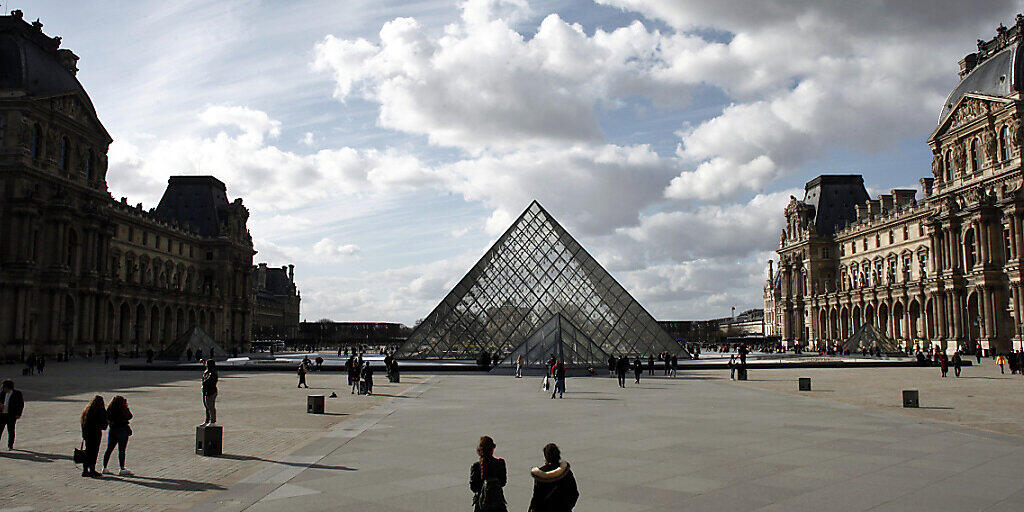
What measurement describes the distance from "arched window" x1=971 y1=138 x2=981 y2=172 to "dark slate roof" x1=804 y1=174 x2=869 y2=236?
26035 mm

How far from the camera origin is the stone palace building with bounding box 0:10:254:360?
39719 millimetres

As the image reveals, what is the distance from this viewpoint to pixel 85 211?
45.6 m

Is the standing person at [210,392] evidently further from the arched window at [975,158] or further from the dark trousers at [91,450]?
the arched window at [975,158]

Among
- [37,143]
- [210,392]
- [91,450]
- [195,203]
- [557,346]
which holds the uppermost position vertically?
[195,203]

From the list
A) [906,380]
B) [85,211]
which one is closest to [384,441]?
[906,380]

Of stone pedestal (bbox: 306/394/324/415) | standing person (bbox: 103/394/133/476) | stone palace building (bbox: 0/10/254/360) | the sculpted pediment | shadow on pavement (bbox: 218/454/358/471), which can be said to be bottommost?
shadow on pavement (bbox: 218/454/358/471)

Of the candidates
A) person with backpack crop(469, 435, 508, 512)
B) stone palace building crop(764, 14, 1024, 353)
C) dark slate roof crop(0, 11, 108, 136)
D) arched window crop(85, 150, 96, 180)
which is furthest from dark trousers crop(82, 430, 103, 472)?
arched window crop(85, 150, 96, 180)

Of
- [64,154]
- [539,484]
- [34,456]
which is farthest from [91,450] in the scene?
[64,154]

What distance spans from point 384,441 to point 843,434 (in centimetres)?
664

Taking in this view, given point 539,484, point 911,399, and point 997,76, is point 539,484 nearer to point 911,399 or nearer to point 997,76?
point 911,399

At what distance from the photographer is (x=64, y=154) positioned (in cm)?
4459

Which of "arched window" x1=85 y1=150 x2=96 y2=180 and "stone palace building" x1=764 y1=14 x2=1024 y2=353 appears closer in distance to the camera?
"stone palace building" x1=764 y1=14 x2=1024 y2=353

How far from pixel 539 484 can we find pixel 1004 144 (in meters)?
49.5

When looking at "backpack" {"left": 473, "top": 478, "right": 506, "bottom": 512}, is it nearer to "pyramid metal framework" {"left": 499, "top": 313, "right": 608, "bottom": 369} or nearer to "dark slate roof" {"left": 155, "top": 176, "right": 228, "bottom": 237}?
"pyramid metal framework" {"left": 499, "top": 313, "right": 608, "bottom": 369}
